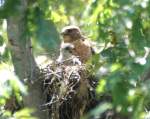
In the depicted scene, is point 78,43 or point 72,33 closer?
point 78,43

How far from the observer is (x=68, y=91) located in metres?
5.10

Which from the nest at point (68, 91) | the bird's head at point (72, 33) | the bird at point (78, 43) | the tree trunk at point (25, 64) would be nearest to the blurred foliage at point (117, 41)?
the tree trunk at point (25, 64)

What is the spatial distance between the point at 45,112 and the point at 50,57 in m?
1.32

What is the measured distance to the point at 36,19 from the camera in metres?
2.52

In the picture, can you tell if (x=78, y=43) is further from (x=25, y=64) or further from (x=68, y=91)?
(x=25, y=64)

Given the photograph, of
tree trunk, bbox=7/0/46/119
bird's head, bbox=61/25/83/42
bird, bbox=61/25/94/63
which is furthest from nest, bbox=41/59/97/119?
bird's head, bbox=61/25/83/42

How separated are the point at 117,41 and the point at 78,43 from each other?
10.0 ft

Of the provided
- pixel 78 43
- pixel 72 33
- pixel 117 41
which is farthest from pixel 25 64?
pixel 72 33

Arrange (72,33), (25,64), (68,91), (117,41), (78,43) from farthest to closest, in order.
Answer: (72,33)
(78,43)
(68,91)
(25,64)
(117,41)

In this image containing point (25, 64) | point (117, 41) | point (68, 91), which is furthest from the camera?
point (68, 91)

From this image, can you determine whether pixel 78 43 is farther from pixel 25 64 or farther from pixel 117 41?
pixel 117 41

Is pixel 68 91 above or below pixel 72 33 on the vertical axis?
below

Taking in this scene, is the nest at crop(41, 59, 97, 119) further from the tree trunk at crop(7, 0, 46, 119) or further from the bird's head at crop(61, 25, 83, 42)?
the bird's head at crop(61, 25, 83, 42)

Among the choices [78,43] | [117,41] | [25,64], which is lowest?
[117,41]
